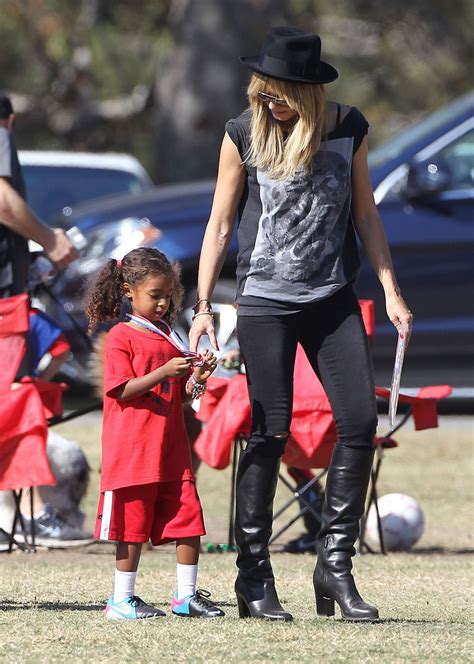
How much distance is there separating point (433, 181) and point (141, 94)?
17.6m

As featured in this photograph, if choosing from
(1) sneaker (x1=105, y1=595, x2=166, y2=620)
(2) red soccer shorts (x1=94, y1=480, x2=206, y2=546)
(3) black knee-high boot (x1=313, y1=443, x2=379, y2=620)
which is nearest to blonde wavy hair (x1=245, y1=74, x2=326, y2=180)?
(3) black knee-high boot (x1=313, y1=443, x2=379, y2=620)

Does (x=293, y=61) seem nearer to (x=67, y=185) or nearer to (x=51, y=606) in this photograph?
(x=51, y=606)

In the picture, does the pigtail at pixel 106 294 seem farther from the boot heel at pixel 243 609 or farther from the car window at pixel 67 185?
the car window at pixel 67 185

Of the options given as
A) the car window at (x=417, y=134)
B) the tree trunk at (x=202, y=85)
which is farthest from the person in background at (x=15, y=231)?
the tree trunk at (x=202, y=85)

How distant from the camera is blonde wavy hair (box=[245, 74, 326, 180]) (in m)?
4.69

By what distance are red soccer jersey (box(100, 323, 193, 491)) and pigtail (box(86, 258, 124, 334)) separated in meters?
0.12

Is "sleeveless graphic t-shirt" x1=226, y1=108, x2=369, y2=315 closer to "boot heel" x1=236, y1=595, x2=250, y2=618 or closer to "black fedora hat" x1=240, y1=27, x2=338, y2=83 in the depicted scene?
"black fedora hat" x1=240, y1=27, x2=338, y2=83

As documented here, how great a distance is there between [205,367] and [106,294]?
1.66 feet

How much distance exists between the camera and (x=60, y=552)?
21.9ft

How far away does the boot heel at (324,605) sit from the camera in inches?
190

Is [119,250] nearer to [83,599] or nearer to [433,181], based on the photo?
[433,181]

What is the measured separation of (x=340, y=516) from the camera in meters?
4.84

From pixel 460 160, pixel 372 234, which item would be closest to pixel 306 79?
pixel 372 234

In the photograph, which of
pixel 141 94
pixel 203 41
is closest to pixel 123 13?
pixel 141 94
